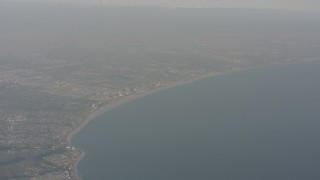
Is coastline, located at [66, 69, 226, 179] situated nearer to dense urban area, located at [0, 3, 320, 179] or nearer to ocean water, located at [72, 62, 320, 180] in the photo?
dense urban area, located at [0, 3, 320, 179]

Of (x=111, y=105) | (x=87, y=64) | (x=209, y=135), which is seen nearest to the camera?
(x=209, y=135)

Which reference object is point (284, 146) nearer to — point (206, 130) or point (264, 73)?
point (206, 130)

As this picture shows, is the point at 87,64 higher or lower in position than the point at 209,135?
lower

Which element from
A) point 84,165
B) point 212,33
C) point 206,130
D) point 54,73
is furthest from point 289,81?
point 212,33

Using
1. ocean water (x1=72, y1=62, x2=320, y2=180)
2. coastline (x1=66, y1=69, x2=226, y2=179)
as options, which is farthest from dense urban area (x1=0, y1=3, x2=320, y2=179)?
ocean water (x1=72, y1=62, x2=320, y2=180)

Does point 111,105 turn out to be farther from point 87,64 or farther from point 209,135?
point 87,64

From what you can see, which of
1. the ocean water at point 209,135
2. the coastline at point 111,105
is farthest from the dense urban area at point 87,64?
the ocean water at point 209,135

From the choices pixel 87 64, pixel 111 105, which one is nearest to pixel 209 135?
pixel 111 105
